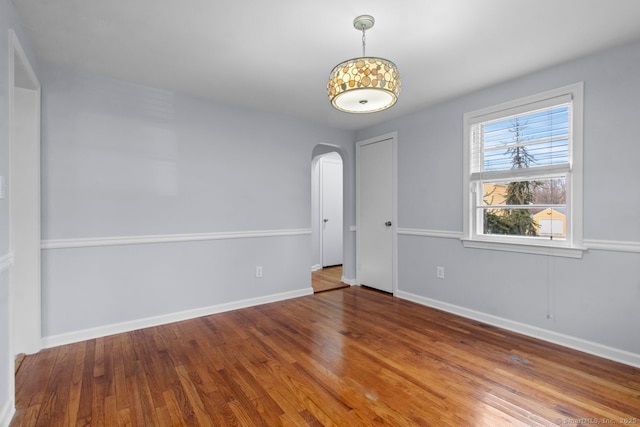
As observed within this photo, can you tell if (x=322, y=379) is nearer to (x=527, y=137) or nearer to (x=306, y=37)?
(x=306, y=37)

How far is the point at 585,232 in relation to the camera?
8.05 feet

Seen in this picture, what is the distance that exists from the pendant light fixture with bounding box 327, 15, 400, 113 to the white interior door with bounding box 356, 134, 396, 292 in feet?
7.30

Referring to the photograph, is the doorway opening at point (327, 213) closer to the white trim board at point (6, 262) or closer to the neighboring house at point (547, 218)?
the neighboring house at point (547, 218)

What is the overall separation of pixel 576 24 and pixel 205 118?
125 inches

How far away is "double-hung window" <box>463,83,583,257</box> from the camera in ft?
8.33

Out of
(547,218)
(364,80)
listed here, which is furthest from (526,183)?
(364,80)

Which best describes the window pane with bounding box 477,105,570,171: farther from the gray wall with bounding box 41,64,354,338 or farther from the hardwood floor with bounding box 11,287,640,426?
the gray wall with bounding box 41,64,354,338

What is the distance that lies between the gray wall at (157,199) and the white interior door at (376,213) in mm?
911

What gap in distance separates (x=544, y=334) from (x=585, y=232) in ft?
3.05

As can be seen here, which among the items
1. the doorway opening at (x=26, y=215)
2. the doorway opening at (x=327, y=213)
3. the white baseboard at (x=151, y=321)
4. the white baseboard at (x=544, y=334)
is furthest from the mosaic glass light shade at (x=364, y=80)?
the doorway opening at (x=327, y=213)

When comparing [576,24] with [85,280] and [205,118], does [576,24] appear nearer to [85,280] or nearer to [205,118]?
[205,118]

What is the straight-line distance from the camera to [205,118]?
333 cm

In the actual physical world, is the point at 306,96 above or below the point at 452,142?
above

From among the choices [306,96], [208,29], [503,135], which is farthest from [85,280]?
[503,135]
